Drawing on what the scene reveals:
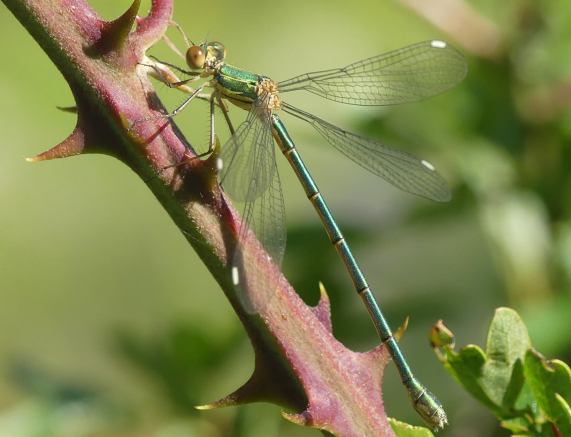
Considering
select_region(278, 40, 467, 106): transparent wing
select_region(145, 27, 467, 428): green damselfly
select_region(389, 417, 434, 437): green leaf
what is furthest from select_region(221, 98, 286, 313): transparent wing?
select_region(278, 40, 467, 106): transparent wing

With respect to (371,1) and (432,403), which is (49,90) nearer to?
(371,1)

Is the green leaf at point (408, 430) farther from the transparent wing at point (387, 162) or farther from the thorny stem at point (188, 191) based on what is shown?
the transparent wing at point (387, 162)

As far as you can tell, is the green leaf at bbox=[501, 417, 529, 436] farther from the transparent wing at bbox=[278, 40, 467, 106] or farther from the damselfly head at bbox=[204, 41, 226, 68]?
the transparent wing at bbox=[278, 40, 467, 106]

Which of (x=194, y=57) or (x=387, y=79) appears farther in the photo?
(x=387, y=79)

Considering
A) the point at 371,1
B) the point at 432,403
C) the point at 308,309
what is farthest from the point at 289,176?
the point at 308,309

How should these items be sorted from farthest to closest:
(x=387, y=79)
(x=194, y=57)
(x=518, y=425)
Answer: (x=387, y=79) < (x=194, y=57) < (x=518, y=425)

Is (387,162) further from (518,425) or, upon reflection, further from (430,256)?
(518,425)

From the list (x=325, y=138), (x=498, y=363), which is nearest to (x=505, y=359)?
(x=498, y=363)
